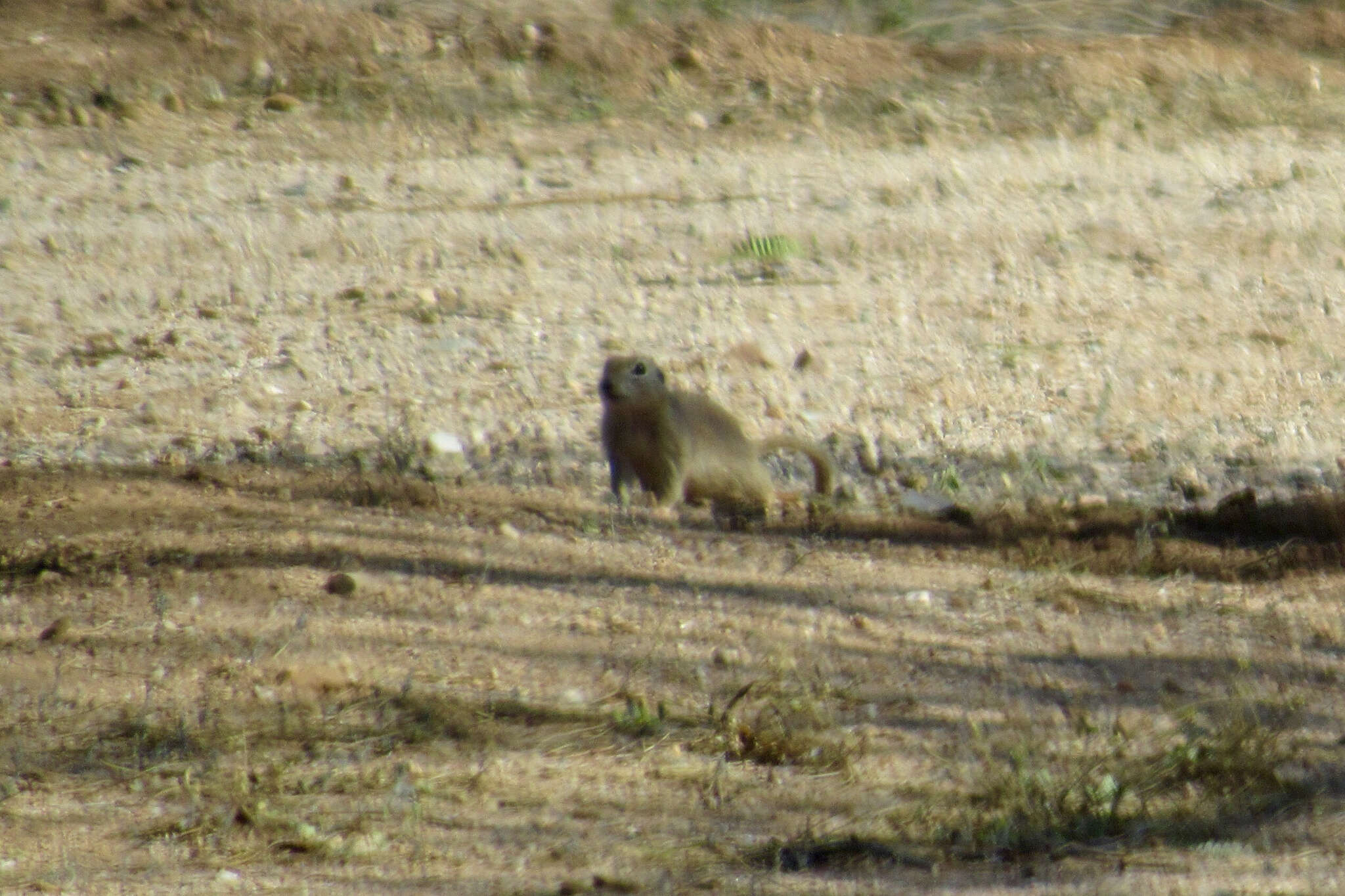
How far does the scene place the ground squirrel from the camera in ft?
18.7

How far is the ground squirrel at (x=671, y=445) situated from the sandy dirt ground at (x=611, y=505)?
23 cm

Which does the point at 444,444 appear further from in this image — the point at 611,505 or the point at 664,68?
the point at 664,68

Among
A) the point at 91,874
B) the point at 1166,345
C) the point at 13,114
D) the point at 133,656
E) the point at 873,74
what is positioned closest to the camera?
the point at 91,874

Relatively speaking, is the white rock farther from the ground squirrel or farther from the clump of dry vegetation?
the clump of dry vegetation

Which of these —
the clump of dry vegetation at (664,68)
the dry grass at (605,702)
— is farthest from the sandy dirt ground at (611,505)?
the clump of dry vegetation at (664,68)

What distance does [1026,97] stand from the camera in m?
8.67

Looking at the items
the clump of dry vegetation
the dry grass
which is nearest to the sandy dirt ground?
the dry grass

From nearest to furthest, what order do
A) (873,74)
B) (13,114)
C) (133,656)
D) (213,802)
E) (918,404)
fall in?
(213,802)
(133,656)
(918,404)
(13,114)
(873,74)

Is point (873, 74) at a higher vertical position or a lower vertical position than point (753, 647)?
higher

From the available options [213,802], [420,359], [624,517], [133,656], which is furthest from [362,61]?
[213,802]

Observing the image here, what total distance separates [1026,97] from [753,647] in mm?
5278

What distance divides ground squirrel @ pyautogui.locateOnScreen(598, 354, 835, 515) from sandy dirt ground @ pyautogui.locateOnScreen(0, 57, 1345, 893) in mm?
226

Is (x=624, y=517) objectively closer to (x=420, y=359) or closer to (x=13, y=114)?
(x=420, y=359)

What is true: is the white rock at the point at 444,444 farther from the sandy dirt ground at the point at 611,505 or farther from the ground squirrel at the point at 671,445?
the ground squirrel at the point at 671,445
